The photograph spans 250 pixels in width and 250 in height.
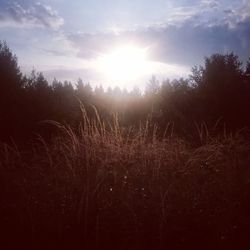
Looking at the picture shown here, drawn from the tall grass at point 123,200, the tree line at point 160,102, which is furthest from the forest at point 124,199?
the tree line at point 160,102

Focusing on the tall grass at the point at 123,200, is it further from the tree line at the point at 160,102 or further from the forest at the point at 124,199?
the tree line at the point at 160,102

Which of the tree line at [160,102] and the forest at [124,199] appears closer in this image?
the forest at [124,199]

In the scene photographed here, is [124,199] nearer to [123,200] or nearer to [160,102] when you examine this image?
[123,200]

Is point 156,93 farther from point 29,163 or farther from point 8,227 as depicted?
point 8,227

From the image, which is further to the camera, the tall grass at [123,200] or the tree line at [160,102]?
the tree line at [160,102]

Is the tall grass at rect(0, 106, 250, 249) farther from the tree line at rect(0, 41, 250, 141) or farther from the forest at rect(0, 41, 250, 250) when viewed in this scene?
the tree line at rect(0, 41, 250, 141)

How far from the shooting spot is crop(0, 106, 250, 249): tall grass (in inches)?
181

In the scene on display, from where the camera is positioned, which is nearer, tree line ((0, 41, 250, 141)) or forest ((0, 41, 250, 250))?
forest ((0, 41, 250, 250))

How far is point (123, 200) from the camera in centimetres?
518

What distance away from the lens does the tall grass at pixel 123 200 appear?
4.60m

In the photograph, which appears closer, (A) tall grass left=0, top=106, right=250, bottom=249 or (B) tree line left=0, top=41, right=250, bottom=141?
(A) tall grass left=0, top=106, right=250, bottom=249

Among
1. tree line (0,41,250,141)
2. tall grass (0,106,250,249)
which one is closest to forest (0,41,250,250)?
tall grass (0,106,250,249)

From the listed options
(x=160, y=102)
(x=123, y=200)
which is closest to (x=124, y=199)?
(x=123, y=200)

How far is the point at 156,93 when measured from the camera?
26844mm
